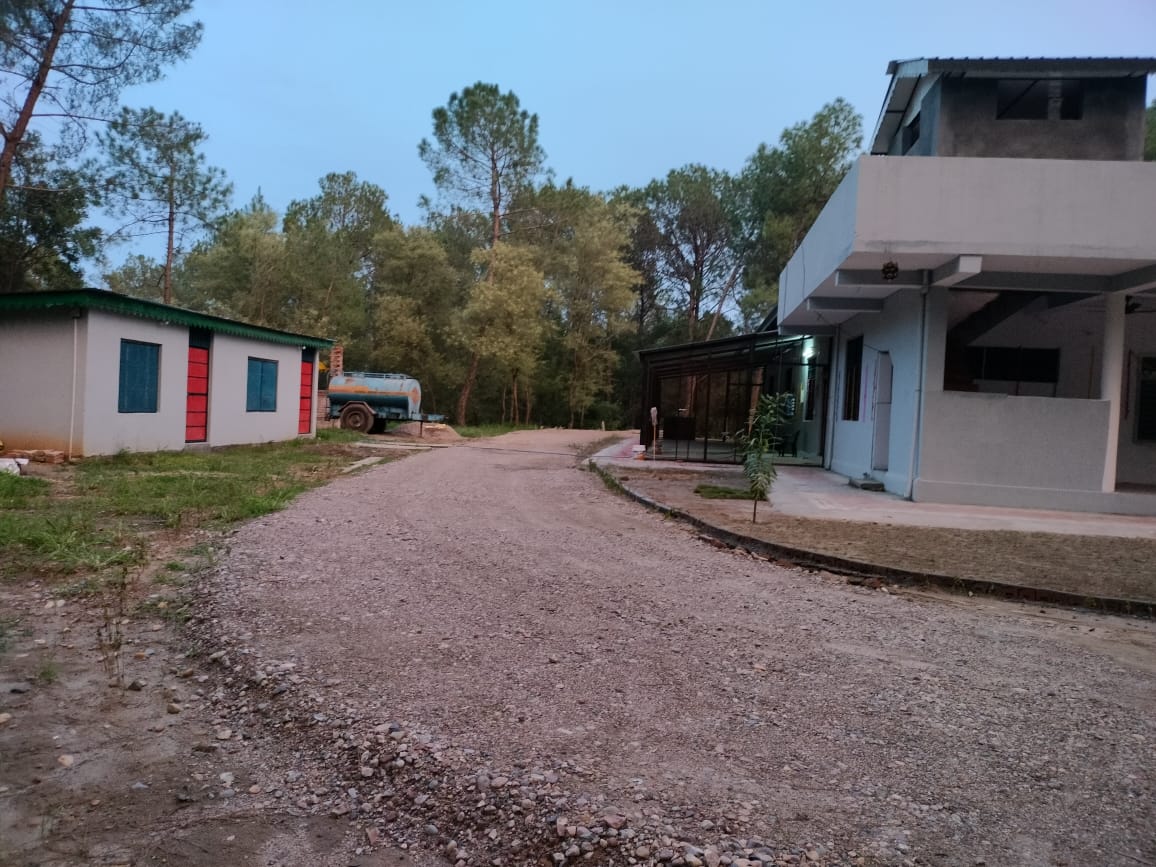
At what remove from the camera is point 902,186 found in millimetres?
11180

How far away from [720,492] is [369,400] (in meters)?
17.1

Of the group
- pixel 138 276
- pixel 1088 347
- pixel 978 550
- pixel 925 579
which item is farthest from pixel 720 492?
pixel 138 276

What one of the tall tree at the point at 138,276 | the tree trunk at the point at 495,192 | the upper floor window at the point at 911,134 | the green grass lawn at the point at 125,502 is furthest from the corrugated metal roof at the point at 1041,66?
the tall tree at the point at 138,276

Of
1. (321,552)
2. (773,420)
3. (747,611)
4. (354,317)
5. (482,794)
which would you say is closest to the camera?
(482,794)

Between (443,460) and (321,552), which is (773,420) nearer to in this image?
(321,552)

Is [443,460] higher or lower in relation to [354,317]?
lower

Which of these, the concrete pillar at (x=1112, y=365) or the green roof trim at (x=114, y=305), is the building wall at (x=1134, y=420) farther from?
the green roof trim at (x=114, y=305)

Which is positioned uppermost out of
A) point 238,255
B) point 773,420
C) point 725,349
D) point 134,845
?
point 238,255

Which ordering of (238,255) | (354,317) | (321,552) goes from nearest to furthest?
(321,552) < (238,255) < (354,317)

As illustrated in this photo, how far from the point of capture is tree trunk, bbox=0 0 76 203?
18141mm

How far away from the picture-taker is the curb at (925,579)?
6.64m

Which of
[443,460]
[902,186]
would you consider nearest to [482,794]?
[902,186]

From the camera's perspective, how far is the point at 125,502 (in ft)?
31.8

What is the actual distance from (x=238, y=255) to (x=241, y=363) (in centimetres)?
2389
